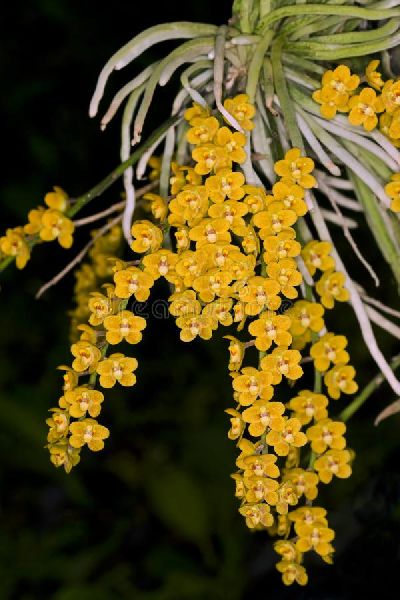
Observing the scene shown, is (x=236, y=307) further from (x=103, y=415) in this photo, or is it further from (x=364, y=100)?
(x=103, y=415)

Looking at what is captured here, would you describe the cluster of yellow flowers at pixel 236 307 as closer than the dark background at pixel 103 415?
Yes

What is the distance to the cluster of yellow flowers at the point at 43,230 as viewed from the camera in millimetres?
680

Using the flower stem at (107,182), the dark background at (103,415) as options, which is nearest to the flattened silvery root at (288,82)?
the flower stem at (107,182)

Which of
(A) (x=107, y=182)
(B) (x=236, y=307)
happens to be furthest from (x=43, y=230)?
(B) (x=236, y=307)

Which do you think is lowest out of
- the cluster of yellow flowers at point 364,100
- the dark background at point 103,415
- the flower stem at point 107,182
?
the dark background at point 103,415

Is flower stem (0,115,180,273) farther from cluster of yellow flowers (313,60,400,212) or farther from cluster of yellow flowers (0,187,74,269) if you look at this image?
cluster of yellow flowers (313,60,400,212)

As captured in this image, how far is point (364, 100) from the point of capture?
63 cm

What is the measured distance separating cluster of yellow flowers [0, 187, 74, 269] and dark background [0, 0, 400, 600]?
60cm

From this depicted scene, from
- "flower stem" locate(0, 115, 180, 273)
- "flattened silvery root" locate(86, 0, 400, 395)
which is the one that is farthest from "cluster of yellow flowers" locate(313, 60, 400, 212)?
"flower stem" locate(0, 115, 180, 273)

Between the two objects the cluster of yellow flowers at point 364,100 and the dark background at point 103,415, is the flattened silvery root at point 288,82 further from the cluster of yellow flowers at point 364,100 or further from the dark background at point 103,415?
the dark background at point 103,415

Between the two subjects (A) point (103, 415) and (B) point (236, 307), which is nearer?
(B) point (236, 307)

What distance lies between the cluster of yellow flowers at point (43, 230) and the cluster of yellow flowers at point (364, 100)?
0.23m

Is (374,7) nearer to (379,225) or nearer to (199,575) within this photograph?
(379,225)

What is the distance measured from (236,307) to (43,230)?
7.4 inches
